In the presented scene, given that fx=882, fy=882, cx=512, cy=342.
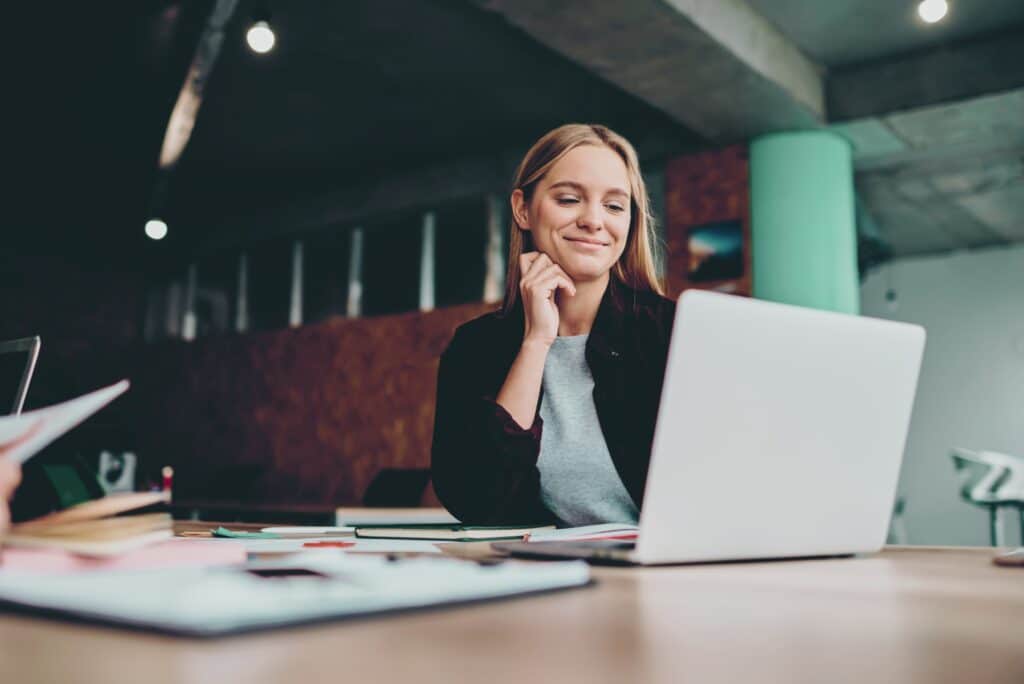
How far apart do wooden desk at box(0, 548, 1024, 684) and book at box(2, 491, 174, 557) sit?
67mm

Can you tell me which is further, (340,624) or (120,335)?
(120,335)

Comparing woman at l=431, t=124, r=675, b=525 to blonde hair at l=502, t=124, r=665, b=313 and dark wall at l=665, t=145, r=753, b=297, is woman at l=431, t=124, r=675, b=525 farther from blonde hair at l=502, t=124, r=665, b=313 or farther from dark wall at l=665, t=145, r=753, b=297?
dark wall at l=665, t=145, r=753, b=297

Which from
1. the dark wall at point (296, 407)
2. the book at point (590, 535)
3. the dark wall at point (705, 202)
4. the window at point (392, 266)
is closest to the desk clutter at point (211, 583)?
the book at point (590, 535)

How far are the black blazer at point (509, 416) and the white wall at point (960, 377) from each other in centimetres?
853

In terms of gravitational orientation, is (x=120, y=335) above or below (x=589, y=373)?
above

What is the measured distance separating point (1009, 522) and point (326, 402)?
7001 mm

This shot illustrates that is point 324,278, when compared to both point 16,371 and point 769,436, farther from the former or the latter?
point 769,436

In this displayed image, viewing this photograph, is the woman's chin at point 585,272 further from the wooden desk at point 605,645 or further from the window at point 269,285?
the window at point 269,285

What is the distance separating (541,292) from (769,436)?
719 millimetres

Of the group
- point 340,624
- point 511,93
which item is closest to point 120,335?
point 511,93

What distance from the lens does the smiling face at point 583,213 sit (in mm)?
1745

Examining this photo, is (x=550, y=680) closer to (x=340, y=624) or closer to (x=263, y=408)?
(x=340, y=624)

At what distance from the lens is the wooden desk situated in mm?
399

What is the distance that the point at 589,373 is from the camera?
5.58ft
